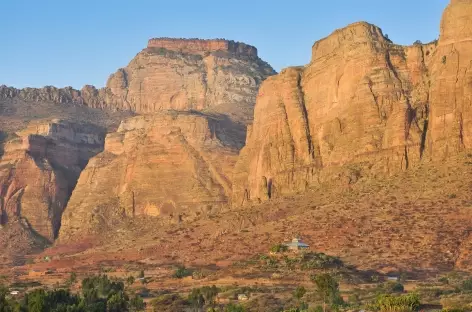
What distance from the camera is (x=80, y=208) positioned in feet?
482

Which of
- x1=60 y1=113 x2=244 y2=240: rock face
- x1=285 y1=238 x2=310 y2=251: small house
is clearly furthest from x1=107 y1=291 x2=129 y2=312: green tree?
x1=60 y1=113 x2=244 y2=240: rock face

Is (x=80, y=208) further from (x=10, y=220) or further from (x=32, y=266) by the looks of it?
(x=32, y=266)

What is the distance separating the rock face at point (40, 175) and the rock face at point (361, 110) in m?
35.4

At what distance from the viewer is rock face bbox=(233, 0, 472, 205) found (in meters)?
102

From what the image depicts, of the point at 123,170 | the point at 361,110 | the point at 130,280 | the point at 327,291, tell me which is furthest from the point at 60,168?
the point at 327,291

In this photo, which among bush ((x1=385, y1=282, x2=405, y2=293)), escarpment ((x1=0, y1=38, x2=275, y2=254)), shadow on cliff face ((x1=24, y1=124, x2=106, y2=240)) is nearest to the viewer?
bush ((x1=385, y1=282, x2=405, y2=293))

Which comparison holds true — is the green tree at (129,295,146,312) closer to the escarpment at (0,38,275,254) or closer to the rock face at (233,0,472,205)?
the rock face at (233,0,472,205)

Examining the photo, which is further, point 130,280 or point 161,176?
point 161,176

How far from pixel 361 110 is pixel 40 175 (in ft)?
199

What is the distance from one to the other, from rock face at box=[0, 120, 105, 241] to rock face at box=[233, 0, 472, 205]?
35445mm

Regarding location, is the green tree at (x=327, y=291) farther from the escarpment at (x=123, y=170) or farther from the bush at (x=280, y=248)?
the escarpment at (x=123, y=170)

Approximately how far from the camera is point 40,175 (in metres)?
156

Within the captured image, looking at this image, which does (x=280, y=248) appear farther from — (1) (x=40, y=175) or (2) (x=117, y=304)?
(1) (x=40, y=175)

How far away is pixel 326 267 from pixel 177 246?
27452 mm
